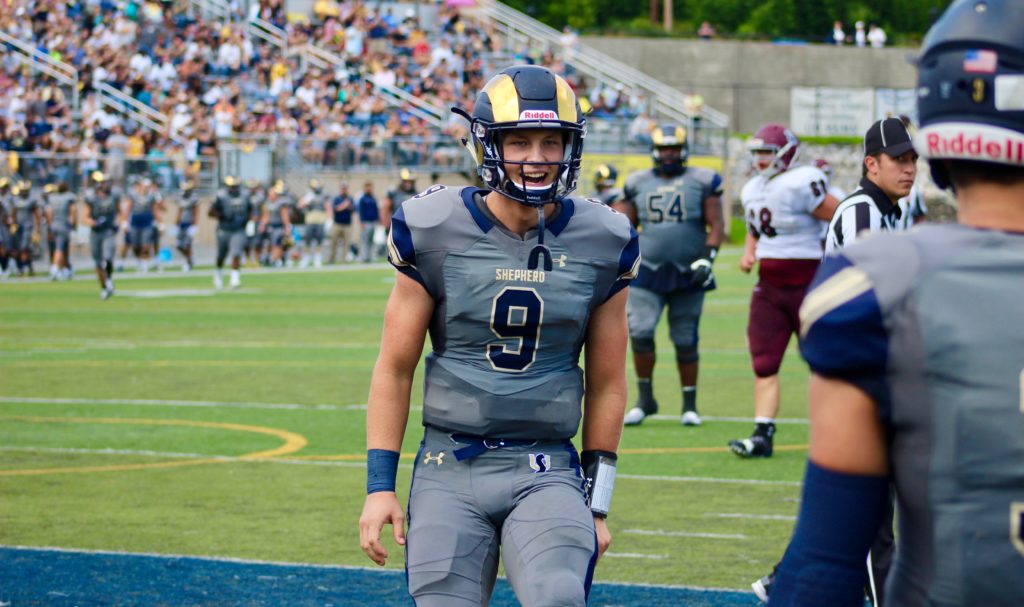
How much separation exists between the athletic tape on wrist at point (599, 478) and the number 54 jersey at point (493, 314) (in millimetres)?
167

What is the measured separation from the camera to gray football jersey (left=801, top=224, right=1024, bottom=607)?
217 cm

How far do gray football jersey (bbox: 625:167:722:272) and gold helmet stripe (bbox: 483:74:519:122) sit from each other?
7.17m

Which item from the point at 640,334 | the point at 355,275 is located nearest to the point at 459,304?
the point at 640,334

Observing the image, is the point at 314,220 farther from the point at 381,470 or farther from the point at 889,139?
the point at 381,470

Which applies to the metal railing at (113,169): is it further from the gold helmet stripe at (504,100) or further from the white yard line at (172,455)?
the gold helmet stripe at (504,100)

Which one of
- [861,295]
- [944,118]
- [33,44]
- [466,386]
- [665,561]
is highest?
[33,44]

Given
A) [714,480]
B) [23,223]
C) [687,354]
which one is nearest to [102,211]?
[23,223]

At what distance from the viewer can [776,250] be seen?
975cm

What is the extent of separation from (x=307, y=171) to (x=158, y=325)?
1859 cm

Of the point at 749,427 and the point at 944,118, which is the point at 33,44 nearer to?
the point at 749,427

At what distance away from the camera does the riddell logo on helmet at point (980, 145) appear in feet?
7.31

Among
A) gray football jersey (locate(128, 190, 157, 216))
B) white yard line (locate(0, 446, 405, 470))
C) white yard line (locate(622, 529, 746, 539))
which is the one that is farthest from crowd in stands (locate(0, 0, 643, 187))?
white yard line (locate(622, 529, 746, 539))

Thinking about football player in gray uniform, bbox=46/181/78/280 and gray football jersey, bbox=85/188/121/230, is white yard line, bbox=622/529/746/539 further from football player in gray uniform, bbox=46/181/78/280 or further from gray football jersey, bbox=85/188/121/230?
football player in gray uniform, bbox=46/181/78/280

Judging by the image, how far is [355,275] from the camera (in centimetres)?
3106
